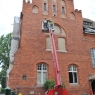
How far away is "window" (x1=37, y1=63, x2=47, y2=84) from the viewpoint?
621 inches

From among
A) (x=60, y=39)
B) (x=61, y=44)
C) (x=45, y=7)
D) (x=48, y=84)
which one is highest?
(x=45, y=7)

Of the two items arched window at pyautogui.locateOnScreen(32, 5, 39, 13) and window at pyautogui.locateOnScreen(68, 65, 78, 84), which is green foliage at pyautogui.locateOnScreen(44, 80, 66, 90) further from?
arched window at pyautogui.locateOnScreen(32, 5, 39, 13)

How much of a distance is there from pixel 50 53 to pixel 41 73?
2.47 meters

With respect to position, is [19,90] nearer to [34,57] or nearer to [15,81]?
[15,81]

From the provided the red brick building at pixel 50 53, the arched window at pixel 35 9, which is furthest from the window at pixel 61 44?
the arched window at pixel 35 9

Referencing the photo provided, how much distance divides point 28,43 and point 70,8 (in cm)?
785

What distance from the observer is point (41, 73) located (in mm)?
16000

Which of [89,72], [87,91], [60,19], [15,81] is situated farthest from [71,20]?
[15,81]

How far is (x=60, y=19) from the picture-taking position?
18.9 meters

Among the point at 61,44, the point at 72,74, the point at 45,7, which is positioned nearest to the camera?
the point at 72,74

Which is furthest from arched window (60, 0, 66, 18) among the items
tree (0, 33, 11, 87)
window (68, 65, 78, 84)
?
tree (0, 33, 11, 87)

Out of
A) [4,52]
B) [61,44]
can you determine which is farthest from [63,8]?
[4,52]

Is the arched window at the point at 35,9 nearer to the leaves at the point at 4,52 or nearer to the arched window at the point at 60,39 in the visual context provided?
the arched window at the point at 60,39

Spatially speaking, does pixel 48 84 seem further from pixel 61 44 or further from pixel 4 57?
pixel 4 57
